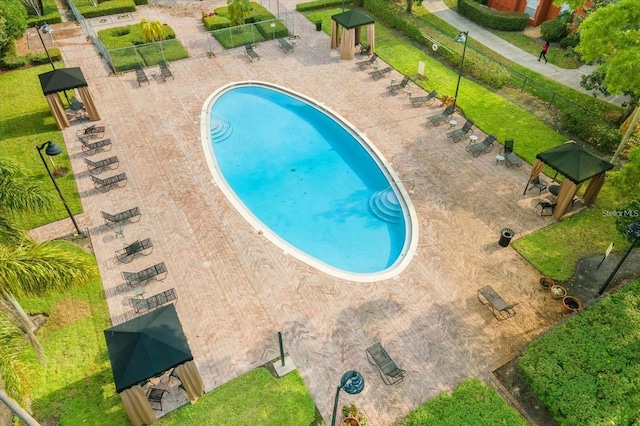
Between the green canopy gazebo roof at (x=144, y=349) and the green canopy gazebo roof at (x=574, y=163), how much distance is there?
16.5m

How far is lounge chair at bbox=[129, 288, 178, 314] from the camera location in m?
15.8

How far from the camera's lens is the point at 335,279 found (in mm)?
17547

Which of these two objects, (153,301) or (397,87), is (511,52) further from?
(153,301)

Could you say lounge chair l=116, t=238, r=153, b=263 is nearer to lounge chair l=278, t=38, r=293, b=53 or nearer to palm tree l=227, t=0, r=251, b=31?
lounge chair l=278, t=38, r=293, b=53

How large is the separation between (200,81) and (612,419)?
27.7m

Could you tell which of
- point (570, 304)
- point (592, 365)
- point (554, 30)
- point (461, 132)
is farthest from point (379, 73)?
point (592, 365)

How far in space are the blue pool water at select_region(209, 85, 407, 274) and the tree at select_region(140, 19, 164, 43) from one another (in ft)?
28.0

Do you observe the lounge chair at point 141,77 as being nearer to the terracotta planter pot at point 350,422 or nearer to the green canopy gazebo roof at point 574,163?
the green canopy gazebo roof at point 574,163

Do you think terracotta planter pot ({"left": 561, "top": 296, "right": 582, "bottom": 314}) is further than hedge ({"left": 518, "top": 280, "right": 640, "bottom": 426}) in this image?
Yes

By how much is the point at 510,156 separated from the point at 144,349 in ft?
63.8

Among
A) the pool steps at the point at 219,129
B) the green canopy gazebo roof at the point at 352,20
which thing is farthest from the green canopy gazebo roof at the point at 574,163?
the pool steps at the point at 219,129

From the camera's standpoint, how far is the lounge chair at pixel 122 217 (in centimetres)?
1894

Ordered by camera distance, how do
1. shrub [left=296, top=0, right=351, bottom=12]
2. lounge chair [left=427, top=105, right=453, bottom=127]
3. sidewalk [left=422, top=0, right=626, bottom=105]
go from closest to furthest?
lounge chair [left=427, top=105, right=453, bottom=127]
sidewalk [left=422, top=0, right=626, bottom=105]
shrub [left=296, top=0, right=351, bottom=12]

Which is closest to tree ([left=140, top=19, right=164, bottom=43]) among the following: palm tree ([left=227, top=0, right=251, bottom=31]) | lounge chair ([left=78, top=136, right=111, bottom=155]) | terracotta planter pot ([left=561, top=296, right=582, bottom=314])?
palm tree ([left=227, top=0, right=251, bottom=31])
